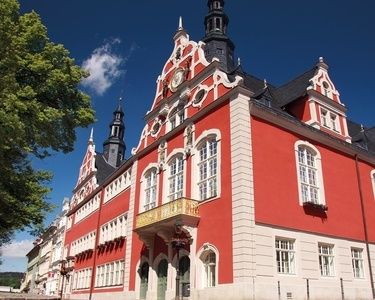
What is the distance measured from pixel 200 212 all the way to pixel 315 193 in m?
6.39

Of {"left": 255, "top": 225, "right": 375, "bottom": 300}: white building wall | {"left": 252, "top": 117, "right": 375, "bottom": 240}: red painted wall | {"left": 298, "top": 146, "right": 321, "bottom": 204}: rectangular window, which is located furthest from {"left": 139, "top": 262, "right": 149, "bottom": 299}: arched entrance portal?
{"left": 298, "top": 146, "right": 321, "bottom": 204}: rectangular window

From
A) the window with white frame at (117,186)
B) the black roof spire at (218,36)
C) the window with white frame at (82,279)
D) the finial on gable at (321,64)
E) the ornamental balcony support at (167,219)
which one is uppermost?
the black roof spire at (218,36)

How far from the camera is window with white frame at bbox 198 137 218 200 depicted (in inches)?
797

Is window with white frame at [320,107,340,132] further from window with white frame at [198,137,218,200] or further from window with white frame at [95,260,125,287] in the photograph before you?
window with white frame at [95,260,125,287]

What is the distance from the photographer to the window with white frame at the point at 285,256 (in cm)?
1817

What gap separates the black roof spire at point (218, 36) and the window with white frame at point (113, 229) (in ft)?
44.7

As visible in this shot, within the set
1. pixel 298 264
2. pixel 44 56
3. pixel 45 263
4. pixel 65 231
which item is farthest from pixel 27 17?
pixel 45 263

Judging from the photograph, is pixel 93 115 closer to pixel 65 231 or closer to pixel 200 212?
pixel 200 212

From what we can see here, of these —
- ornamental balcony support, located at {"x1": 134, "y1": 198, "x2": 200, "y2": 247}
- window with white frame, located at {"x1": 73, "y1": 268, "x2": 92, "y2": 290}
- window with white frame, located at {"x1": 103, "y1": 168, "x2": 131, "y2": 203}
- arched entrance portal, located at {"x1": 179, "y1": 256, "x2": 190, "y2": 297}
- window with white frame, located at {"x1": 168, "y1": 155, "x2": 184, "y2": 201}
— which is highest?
window with white frame, located at {"x1": 103, "y1": 168, "x2": 131, "y2": 203}

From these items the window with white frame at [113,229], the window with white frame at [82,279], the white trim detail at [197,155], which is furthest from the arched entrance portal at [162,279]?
the window with white frame at [82,279]

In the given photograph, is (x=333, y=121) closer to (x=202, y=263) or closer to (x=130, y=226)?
(x=202, y=263)

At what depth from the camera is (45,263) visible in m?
70.2

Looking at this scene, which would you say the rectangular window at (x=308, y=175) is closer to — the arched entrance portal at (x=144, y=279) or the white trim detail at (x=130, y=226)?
the arched entrance portal at (x=144, y=279)

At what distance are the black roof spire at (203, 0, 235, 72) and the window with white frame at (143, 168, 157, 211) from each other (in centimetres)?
857
